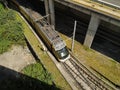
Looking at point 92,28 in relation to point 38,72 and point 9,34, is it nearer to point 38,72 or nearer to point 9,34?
point 38,72

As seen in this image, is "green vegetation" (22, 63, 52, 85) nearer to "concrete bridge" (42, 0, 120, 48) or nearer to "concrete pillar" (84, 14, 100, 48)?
"concrete pillar" (84, 14, 100, 48)

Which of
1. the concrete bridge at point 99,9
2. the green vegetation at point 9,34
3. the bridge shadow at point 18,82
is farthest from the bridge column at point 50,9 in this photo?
the bridge shadow at point 18,82

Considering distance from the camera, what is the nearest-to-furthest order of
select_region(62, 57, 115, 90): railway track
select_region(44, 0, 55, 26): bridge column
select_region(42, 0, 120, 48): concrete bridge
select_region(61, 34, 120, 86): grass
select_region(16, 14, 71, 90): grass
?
select_region(42, 0, 120, 48): concrete bridge → select_region(62, 57, 115, 90): railway track → select_region(16, 14, 71, 90): grass → select_region(61, 34, 120, 86): grass → select_region(44, 0, 55, 26): bridge column

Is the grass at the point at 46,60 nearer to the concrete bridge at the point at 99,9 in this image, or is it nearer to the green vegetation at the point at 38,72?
the green vegetation at the point at 38,72

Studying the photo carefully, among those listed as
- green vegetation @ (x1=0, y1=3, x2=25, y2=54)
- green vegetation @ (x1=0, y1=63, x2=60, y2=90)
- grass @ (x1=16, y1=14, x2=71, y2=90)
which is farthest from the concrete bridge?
green vegetation @ (x1=0, y1=3, x2=25, y2=54)

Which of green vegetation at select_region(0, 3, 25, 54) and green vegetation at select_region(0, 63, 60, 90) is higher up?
green vegetation at select_region(0, 3, 25, 54)

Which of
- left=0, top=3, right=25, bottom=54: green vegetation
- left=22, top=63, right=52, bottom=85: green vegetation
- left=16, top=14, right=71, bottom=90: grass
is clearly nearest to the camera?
left=16, top=14, right=71, bottom=90: grass
